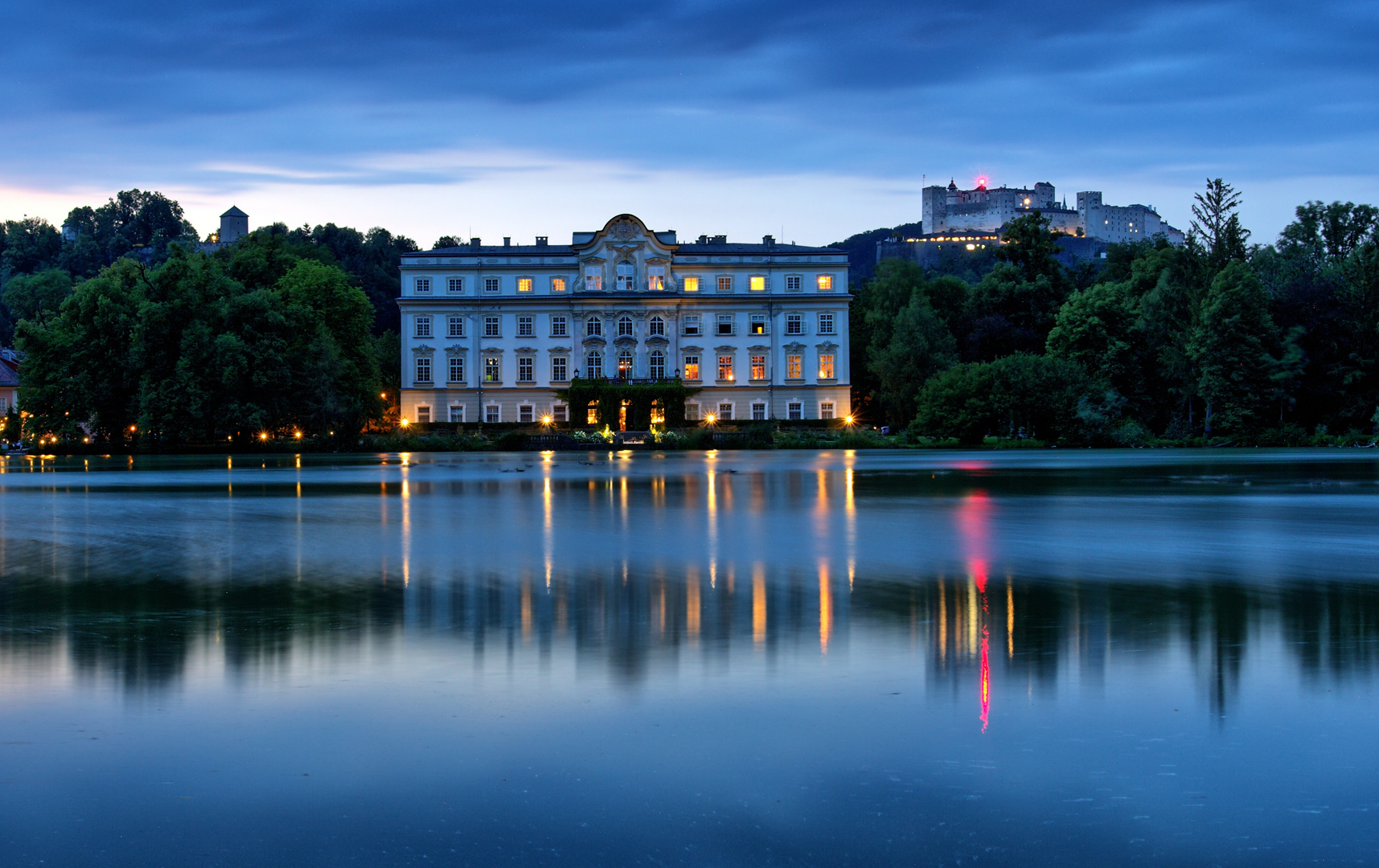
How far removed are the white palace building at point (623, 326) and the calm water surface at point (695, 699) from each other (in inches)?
2714

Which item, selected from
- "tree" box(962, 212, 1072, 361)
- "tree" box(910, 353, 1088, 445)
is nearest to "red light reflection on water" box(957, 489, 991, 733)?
"tree" box(910, 353, 1088, 445)

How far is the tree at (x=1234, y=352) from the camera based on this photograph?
209 ft

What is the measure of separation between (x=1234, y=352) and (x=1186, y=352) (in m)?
2.95

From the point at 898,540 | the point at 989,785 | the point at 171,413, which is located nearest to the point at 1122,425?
the point at 171,413

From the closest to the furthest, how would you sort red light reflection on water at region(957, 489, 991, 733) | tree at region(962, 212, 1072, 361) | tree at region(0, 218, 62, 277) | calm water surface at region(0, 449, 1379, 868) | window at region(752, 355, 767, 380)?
calm water surface at region(0, 449, 1379, 868), red light reflection on water at region(957, 489, 991, 733), tree at region(962, 212, 1072, 361), window at region(752, 355, 767, 380), tree at region(0, 218, 62, 277)

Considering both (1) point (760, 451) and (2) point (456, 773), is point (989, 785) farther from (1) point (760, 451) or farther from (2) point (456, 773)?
(1) point (760, 451)

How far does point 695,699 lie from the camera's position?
7887 millimetres

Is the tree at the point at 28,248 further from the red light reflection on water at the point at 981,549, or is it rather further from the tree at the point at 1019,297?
the red light reflection on water at the point at 981,549

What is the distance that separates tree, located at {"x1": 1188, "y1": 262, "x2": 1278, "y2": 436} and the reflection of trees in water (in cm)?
5549

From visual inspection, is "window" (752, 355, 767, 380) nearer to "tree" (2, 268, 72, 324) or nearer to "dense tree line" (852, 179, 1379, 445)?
"dense tree line" (852, 179, 1379, 445)

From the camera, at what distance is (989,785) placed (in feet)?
20.1

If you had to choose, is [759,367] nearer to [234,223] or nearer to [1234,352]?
[1234,352]

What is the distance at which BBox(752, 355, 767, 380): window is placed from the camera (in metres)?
87.7

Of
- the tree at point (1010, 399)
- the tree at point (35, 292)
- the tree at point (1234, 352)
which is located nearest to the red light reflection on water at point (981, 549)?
the tree at point (1010, 399)
